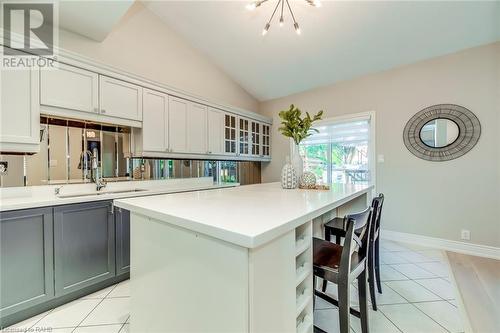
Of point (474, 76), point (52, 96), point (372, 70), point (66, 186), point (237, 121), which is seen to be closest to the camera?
point (52, 96)

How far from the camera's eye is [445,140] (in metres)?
2.99

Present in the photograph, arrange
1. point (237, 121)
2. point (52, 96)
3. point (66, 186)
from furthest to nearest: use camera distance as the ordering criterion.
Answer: point (237, 121) → point (66, 186) → point (52, 96)

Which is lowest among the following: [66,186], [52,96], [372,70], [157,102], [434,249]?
[434,249]

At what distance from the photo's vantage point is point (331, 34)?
2.96m

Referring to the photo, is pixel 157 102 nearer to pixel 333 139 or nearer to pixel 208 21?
pixel 208 21

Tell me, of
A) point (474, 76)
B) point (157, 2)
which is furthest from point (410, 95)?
point (157, 2)

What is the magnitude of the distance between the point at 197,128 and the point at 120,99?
3.61 ft

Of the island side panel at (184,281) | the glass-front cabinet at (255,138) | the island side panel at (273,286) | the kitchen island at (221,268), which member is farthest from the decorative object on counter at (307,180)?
the glass-front cabinet at (255,138)

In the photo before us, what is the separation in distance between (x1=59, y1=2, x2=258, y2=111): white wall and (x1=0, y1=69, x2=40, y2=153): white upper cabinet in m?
0.83

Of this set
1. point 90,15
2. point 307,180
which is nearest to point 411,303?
point 307,180

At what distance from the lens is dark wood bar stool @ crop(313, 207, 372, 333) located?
1120 millimetres

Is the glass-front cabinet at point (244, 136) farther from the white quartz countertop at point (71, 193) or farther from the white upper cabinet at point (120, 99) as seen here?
the white upper cabinet at point (120, 99)

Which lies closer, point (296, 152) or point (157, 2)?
point (296, 152)

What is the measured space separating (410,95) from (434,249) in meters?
2.20
